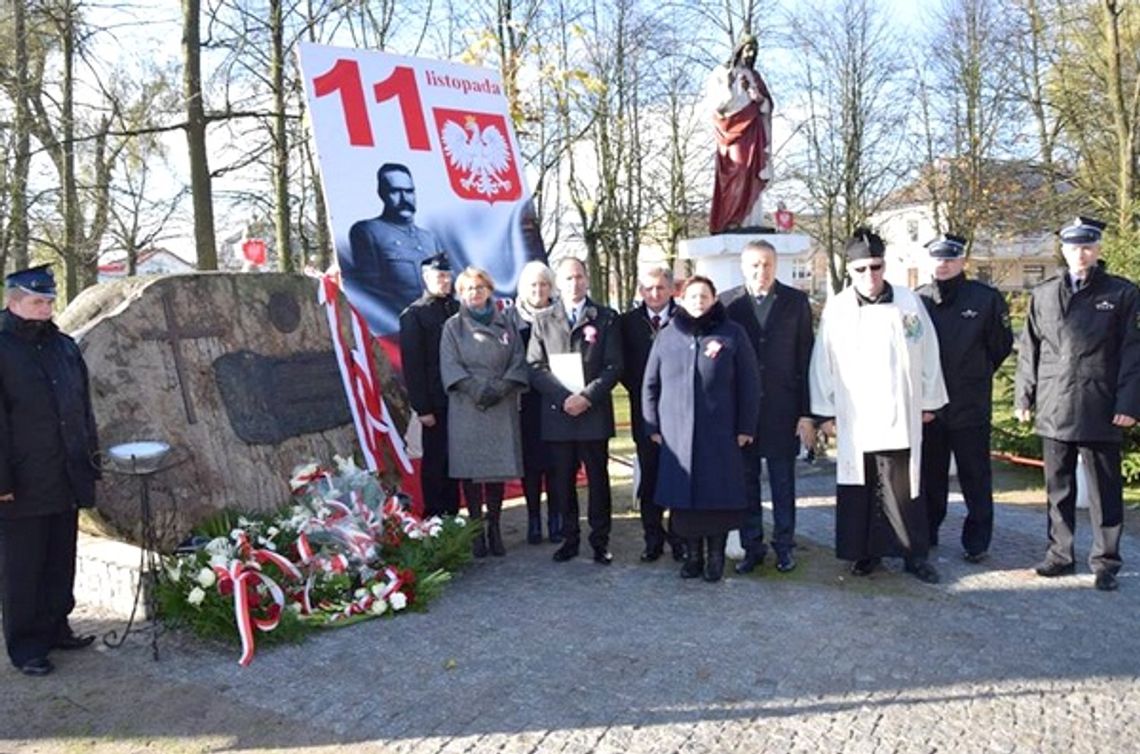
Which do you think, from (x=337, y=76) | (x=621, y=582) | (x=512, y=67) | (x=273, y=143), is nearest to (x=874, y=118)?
(x=512, y=67)

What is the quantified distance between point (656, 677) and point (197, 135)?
336 inches

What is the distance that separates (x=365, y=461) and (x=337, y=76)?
112 inches

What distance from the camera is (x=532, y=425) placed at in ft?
19.7

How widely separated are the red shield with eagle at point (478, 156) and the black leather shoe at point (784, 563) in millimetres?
4001

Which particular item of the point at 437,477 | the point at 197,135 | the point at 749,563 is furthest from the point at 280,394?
the point at 197,135

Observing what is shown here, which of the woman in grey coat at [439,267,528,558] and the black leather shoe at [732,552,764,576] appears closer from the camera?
the black leather shoe at [732,552,764,576]

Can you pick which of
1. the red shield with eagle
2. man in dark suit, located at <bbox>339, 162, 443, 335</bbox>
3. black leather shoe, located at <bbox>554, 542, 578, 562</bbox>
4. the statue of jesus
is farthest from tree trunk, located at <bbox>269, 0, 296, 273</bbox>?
black leather shoe, located at <bbox>554, 542, 578, 562</bbox>

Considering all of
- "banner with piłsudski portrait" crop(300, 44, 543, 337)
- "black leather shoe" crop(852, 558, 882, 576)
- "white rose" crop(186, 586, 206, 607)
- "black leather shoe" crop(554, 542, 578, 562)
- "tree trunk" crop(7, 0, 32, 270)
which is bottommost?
"black leather shoe" crop(852, 558, 882, 576)

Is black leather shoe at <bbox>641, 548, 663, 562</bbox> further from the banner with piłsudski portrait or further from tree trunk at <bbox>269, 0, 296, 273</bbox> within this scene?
tree trunk at <bbox>269, 0, 296, 273</bbox>

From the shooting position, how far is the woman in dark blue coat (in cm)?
502

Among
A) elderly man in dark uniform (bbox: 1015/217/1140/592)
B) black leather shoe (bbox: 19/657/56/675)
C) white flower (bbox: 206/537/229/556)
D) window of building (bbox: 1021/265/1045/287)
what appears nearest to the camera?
black leather shoe (bbox: 19/657/56/675)

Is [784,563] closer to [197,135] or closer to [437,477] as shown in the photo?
[437,477]

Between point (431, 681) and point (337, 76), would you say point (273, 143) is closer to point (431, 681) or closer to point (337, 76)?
point (337, 76)

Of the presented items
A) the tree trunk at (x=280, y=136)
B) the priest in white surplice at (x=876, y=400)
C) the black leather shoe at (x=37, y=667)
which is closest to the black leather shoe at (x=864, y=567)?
the priest in white surplice at (x=876, y=400)
